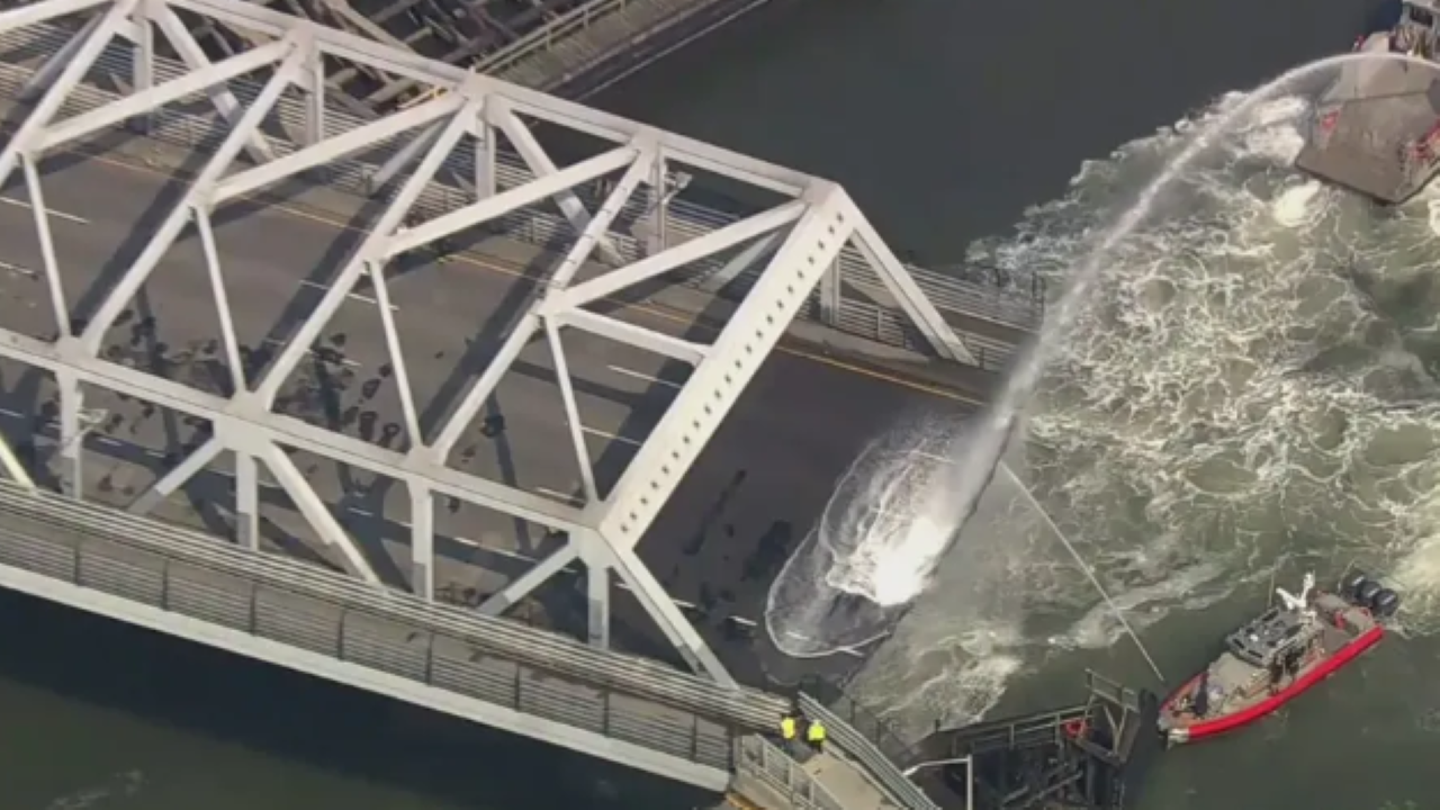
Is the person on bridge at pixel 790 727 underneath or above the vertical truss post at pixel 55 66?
underneath

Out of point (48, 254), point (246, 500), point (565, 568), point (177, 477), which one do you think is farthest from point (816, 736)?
point (48, 254)

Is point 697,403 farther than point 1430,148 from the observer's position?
No

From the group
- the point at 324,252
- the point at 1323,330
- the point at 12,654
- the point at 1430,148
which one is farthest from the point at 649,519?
the point at 1430,148

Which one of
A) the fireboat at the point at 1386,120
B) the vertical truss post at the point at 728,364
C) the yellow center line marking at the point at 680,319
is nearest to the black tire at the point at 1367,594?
the yellow center line marking at the point at 680,319

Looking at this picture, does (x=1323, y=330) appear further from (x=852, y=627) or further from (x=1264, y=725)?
(x=852, y=627)

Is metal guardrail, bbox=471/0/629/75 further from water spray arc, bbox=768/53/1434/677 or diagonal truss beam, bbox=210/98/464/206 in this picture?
water spray arc, bbox=768/53/1434/677

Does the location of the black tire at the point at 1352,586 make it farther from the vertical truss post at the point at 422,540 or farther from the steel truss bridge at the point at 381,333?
the vertical truss post at the point at 422,540

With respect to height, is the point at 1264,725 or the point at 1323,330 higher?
the point at 1323,330
